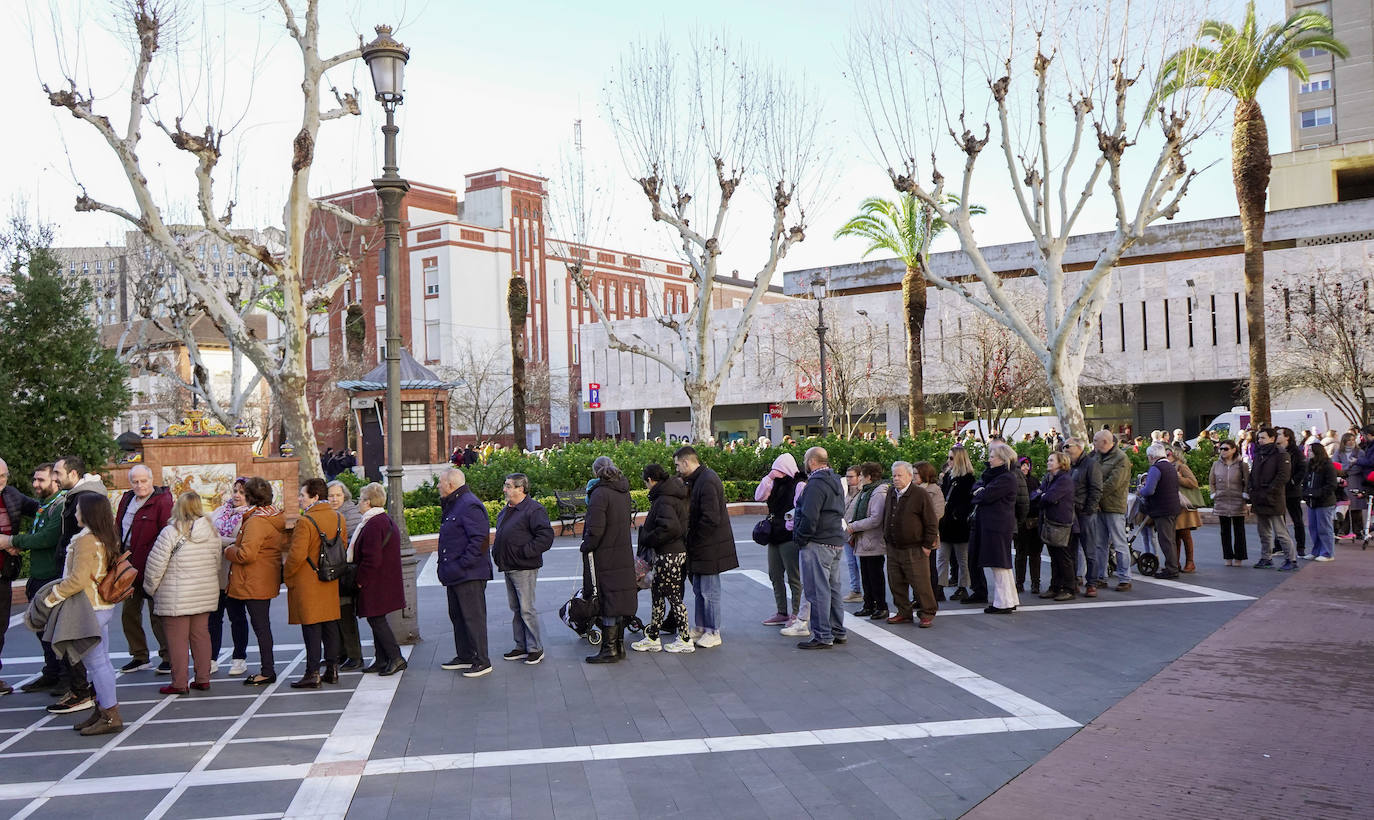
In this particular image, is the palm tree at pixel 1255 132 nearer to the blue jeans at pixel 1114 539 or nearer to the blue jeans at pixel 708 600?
the blue jeans at pixel 1114 539

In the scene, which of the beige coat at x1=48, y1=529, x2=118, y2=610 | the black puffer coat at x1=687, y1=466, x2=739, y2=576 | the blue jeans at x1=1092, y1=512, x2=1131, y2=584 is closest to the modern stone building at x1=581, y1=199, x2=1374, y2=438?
the blue jeans at x1=1092, y1=512, x2=1131, y2=584

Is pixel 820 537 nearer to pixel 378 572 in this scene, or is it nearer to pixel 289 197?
pixel 378 572

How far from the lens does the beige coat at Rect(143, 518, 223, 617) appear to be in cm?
779

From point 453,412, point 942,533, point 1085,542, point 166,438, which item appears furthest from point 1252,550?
point 453,412

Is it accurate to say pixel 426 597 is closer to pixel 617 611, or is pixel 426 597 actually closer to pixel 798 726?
pixel 617 611

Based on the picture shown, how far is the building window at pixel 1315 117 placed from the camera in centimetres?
6234

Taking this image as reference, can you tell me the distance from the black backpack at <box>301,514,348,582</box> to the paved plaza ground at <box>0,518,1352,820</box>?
2.99ft

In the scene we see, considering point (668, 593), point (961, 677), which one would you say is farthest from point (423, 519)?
point (961, 677)

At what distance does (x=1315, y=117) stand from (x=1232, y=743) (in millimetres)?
69573

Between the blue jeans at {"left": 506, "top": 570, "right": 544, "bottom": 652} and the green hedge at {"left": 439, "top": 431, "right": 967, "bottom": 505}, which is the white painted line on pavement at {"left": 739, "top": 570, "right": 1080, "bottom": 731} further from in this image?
the green hedge at {"left": 439, "top": 431, "right": 967, "bottom": 505}

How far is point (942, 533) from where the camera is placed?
1159cm

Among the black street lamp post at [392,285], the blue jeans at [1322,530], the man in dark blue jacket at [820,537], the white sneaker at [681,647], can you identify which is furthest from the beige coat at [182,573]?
the blue jeans at [1322,530]

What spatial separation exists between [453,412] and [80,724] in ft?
169

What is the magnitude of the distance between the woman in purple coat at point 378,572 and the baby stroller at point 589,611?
147 centimetres
